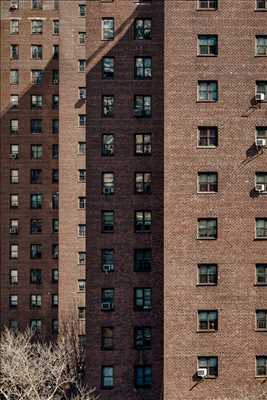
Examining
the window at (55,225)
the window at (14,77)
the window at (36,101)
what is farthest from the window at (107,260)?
the window at (14,77)

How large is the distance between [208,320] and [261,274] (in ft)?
15.8

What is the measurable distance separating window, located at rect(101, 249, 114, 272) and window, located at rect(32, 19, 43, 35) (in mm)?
40609

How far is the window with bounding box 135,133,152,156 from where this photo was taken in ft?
165

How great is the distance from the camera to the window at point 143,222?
163 ft

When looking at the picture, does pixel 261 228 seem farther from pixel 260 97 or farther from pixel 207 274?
pixel 260 97

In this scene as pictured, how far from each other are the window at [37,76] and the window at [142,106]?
107ft

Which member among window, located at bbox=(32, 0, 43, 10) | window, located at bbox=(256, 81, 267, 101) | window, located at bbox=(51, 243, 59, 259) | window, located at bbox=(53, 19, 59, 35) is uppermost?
window, located at bbox=(32, 0, 43, 10)

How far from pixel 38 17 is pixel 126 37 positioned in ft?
108

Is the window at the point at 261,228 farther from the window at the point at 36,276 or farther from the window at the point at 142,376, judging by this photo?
the window at the point at 36,276

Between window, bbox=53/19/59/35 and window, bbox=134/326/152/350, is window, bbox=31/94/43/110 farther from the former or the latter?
window, bbox=134/326/152/350

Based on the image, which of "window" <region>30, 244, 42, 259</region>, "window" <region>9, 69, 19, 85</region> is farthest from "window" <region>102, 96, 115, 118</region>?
"window" <region>9, 69, 19, 85</region>

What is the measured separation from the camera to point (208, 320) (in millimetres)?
42250

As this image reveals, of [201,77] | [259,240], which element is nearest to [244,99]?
[201,77]

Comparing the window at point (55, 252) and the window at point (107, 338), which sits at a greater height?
the window at point (55, 252)
